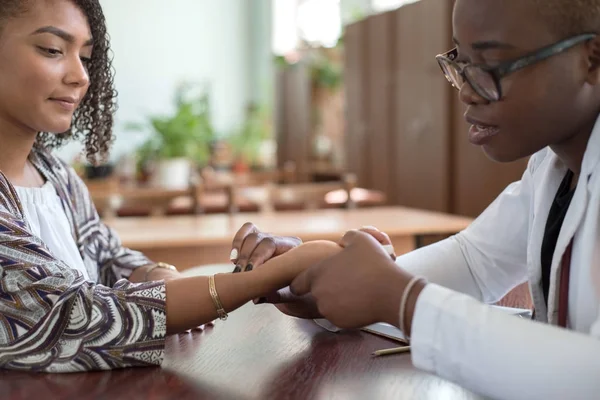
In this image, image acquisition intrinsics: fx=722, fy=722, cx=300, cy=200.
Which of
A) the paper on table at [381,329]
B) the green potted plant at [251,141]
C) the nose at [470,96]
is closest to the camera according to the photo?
the nose at [470,96]

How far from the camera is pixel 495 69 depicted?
1.04m

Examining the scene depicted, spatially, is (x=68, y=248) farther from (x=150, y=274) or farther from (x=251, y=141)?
(x=251, y=141)

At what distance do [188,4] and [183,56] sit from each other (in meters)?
0.89

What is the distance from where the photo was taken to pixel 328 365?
3.52 feet

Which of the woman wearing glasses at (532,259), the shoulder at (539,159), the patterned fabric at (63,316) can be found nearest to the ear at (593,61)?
the woman wearing glasses at (532,259)

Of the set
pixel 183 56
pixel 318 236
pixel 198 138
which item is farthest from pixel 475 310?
pixel 183 56

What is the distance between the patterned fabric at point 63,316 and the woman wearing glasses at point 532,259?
10.0 inches

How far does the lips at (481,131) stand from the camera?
1.09 m

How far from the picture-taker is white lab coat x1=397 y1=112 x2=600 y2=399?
2.85 feet

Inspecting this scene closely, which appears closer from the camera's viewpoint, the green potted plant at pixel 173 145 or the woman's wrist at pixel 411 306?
the woman's wrist at pixel 411 306

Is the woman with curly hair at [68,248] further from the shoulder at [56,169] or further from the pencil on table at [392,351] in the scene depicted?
the pencil on table at [392,351]

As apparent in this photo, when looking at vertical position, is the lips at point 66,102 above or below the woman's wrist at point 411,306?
above

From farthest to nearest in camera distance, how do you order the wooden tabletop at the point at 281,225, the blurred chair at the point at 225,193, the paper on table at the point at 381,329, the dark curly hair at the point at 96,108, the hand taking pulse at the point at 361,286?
the blurred chair at the point at 225,193 < the wooden tabletop at the point at 281,225 < the dark curly hair at the point at 96,108 < the paper on table at the point at 381,329 < the hand taking pulse at the point at 361,286

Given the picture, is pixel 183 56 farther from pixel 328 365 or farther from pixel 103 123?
pixel 328 365
